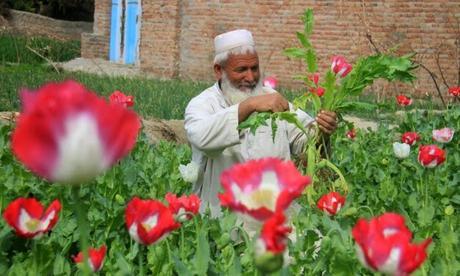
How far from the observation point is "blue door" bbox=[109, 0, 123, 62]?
1717 centimetres

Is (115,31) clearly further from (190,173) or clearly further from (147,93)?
(190,173)

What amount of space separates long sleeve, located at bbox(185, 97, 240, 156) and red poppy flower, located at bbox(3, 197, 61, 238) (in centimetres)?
98

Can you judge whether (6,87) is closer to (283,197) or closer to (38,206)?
(38,206)

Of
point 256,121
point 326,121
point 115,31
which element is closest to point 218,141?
point 256,121

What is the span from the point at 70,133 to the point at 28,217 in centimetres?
98

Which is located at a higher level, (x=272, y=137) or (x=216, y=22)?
(x=272, y=137)

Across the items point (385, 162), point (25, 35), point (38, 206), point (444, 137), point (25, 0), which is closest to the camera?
point (38, 206)

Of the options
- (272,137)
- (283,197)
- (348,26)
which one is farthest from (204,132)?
(348,26)

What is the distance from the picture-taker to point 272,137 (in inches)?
118

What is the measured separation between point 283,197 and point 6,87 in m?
8.55

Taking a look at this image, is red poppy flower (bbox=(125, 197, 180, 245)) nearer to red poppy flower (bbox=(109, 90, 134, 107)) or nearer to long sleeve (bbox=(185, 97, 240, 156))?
long sleeve (bbox=(185, 97, 240, 156))

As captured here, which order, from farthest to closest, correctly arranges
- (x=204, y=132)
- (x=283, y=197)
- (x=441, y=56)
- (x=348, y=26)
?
(x=348, y=26), (x=441, y=56), (x=204, y=132), (x=283, y=197)

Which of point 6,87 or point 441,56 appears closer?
point 6,87

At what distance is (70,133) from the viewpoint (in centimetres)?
97
